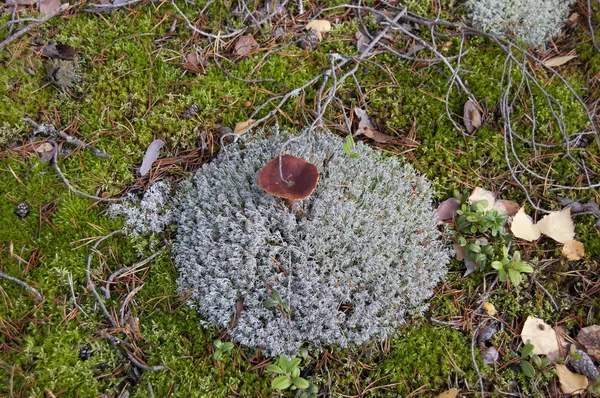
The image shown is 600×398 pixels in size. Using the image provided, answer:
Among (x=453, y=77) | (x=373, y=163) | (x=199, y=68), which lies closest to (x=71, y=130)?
(x=199, y=68)

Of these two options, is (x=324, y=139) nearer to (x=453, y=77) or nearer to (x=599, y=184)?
(x=453, y=77)

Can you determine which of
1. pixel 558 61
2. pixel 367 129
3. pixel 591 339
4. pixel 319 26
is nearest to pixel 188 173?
pixel 367 129

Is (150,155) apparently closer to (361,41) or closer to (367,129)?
(367,129)

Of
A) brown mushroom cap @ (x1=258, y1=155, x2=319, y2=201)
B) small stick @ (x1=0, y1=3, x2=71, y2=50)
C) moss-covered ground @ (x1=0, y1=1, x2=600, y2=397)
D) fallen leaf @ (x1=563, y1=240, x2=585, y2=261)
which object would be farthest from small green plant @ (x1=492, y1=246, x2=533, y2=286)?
small stick @ (x1=0, y1=3, x2=71, y2=50)

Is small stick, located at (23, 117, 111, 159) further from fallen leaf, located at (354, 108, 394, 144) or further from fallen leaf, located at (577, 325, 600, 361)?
fallen leaf, located at (577, 325, 600, 361)

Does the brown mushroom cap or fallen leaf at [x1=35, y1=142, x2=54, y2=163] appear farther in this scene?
fallen leaf at [x1=35, y1=142, x2=54, y2=163]

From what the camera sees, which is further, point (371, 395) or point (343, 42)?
point (343, 42)
